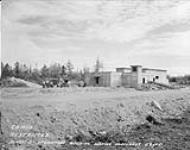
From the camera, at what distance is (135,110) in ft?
37.5

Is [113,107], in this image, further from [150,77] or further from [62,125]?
[150,77]

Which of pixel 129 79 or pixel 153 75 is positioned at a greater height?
pixel 153 75

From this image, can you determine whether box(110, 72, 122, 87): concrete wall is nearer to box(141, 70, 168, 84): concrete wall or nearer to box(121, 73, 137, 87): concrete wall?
box(121, 73, 137, 87): concrete wall

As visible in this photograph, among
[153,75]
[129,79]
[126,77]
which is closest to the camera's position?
[129,79]

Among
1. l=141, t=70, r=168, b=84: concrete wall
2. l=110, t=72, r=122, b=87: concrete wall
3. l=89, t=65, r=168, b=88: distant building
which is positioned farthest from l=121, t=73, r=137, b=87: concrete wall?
l=141, t=70, r=168, b=84: concrete wall

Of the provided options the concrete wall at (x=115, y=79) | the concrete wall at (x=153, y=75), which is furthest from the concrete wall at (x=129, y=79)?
the concrete wall at (x=153, y=75)

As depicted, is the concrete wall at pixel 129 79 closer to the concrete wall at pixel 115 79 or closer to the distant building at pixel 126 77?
the distant building at pixel 126 77

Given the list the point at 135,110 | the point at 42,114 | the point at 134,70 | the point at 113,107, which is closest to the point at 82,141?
the point at 42,114

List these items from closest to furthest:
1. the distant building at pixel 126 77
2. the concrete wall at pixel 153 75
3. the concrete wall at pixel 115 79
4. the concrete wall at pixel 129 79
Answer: the concrete wall at pixel 129 79 → the distant building at pixel 126 77 → the concrete wall at pixel 115 79 → the concrete wall at pixel 153 75

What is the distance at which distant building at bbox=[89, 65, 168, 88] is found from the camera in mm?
32906

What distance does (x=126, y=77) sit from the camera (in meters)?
33.8

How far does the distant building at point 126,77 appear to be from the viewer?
108 feet

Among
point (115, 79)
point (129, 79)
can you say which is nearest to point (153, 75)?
point (129, 79)

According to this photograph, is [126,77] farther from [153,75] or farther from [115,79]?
[153,75]
